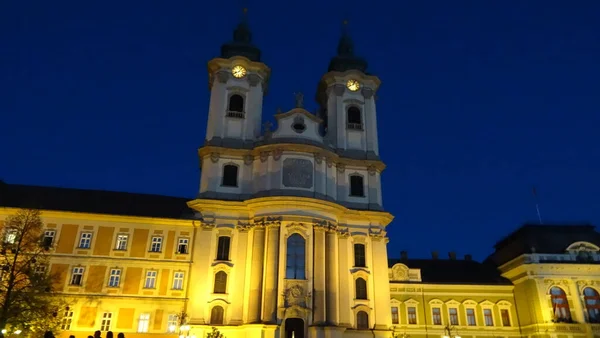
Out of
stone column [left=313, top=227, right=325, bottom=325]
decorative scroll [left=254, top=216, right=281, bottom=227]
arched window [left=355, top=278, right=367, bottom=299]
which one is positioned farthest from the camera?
arched window [left=355, top=278, right=367, bottom=299]

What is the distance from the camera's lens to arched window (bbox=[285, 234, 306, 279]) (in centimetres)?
3042

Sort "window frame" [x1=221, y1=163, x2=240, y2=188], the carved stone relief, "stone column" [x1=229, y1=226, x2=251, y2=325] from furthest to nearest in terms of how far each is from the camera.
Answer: "window frame" [x1=221, y1=163, x2=240, y2=188] → the carved stone relief → "stone column" [x1=229, y1=226, x2=251, y2=325]

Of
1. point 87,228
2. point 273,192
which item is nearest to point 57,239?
point 87,228

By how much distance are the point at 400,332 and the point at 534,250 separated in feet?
39.1

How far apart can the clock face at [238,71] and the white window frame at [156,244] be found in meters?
13.6

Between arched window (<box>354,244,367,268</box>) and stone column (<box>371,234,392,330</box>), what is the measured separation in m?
0.72

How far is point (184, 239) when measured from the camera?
109 feet

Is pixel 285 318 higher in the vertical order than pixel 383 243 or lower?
lower

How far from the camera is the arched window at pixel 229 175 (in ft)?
111

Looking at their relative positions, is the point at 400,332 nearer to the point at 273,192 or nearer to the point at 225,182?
the point at 273,192

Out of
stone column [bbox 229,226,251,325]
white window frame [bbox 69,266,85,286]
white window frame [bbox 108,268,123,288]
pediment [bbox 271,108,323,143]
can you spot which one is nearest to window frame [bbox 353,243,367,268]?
stone column [bbox 229,226,251,325]

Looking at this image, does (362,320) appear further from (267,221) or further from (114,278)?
(114,278)

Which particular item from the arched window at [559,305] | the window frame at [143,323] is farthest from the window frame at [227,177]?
the arched window at [559,305]

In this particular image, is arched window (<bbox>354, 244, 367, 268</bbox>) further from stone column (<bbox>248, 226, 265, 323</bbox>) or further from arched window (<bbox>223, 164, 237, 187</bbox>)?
arched window (<bbox>223, 164, 237, 187</bbox>)
